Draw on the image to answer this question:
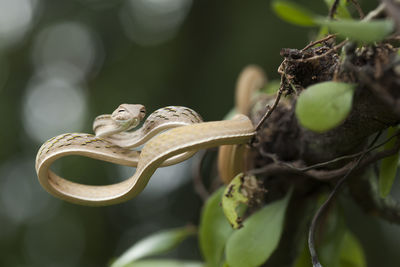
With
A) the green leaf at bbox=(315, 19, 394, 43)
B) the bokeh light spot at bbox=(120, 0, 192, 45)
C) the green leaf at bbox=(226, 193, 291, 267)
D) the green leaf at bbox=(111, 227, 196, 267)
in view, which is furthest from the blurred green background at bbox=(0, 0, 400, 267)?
the green leaf at bbox=(315, 19, 394, 43)

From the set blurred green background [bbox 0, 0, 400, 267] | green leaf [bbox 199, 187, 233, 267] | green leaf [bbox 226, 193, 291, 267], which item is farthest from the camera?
blurred green background [bbox 0, 0, 400, 267]

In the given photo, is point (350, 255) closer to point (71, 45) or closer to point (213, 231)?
point (213, 231)

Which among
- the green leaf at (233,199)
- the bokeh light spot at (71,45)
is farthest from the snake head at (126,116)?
the bokeh light spot at (71,45)

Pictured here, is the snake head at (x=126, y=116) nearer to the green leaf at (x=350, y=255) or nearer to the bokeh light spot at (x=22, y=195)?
the green leaf at (x=350, y=255)

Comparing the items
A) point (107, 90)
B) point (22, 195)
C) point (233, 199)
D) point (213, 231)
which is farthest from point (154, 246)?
point (22, 195)

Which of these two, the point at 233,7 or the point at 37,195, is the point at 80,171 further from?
the point at 233,7

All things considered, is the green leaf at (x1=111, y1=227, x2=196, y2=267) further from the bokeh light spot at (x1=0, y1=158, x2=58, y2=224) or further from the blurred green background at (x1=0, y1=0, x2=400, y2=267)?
the bokeh light spot at (x1=0, y1=158, x2=58, y2=224)

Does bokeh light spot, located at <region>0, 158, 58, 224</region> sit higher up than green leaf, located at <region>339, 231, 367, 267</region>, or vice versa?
green leaf, located at <region>339, 231, 367, 267</region>
